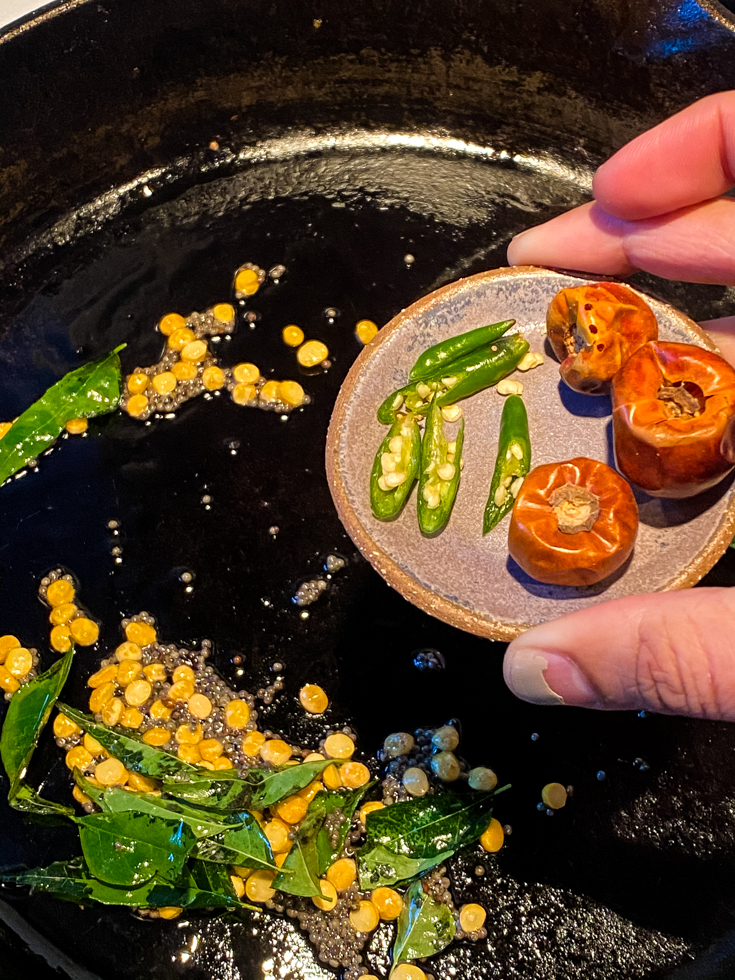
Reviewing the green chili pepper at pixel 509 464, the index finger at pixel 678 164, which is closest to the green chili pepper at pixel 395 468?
the green chili pepper at pixel 509 464

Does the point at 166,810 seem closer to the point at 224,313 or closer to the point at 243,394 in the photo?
the point at 243,394

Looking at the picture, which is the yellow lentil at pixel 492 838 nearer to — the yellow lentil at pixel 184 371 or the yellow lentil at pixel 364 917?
the yellow lentil at pixel 364 917

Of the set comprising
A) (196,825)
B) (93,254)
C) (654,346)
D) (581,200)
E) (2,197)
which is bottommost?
(196,825)

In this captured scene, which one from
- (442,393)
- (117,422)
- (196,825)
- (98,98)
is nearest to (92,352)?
(117,422)

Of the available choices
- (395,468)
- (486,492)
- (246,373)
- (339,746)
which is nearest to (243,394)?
(246,373)

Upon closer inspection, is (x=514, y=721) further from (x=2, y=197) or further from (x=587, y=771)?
(x=2, y=197)

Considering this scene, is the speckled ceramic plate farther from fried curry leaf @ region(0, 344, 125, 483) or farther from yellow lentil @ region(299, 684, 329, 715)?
fried curry leaf @ region(0, 344, 125, 483)
